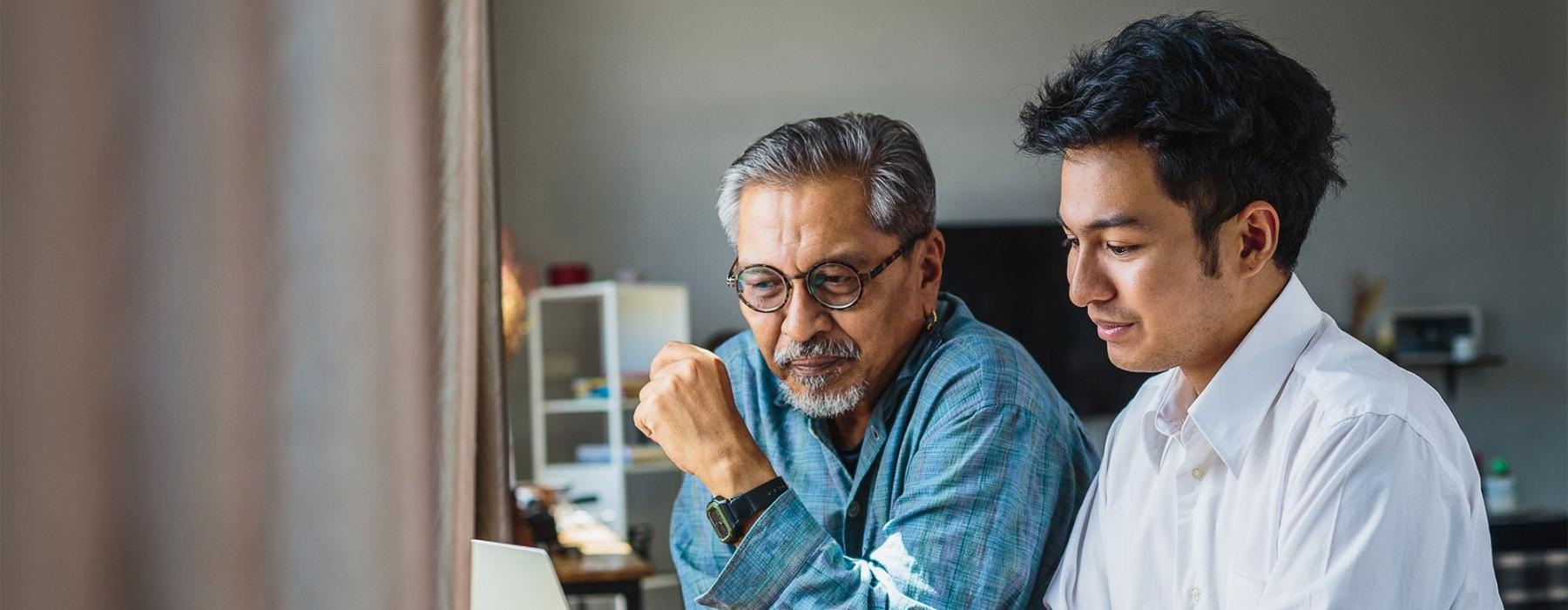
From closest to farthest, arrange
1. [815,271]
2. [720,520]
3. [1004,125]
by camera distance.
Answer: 1. [720,520]
2. [815,271]
3. [1004,125]

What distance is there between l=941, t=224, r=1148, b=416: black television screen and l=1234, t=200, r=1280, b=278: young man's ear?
10.5ft

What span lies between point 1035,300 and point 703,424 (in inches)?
127

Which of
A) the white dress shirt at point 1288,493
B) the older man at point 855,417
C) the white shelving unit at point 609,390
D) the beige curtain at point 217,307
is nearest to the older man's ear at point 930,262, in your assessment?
the older man at point 855,417

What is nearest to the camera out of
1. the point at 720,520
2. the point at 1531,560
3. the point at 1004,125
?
the point at 720,520

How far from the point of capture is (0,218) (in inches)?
13.9

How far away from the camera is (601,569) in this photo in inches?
110

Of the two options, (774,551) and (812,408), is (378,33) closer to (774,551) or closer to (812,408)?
(774,551)

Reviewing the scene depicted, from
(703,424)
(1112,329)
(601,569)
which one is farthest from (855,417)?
(601,569)

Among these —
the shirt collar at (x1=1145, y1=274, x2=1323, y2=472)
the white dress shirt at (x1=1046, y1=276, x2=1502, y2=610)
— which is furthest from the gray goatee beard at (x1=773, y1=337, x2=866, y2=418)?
the shirt collar at (x1=1145, y1=274, x2=1323, y2=472)

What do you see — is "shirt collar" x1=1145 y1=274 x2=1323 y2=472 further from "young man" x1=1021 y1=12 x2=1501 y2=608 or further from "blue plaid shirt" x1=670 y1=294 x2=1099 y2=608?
"blue plaid shirt" x1=670 y1=294 x2=1099 y2=608

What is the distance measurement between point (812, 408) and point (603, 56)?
10.5 feet

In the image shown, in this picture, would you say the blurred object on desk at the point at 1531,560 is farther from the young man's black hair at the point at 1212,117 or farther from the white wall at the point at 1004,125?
the young man's black hair at the point at 1212,117

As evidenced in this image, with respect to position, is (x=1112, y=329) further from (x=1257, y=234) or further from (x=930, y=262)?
(x=930, y=262)

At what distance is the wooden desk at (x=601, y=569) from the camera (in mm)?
2771
